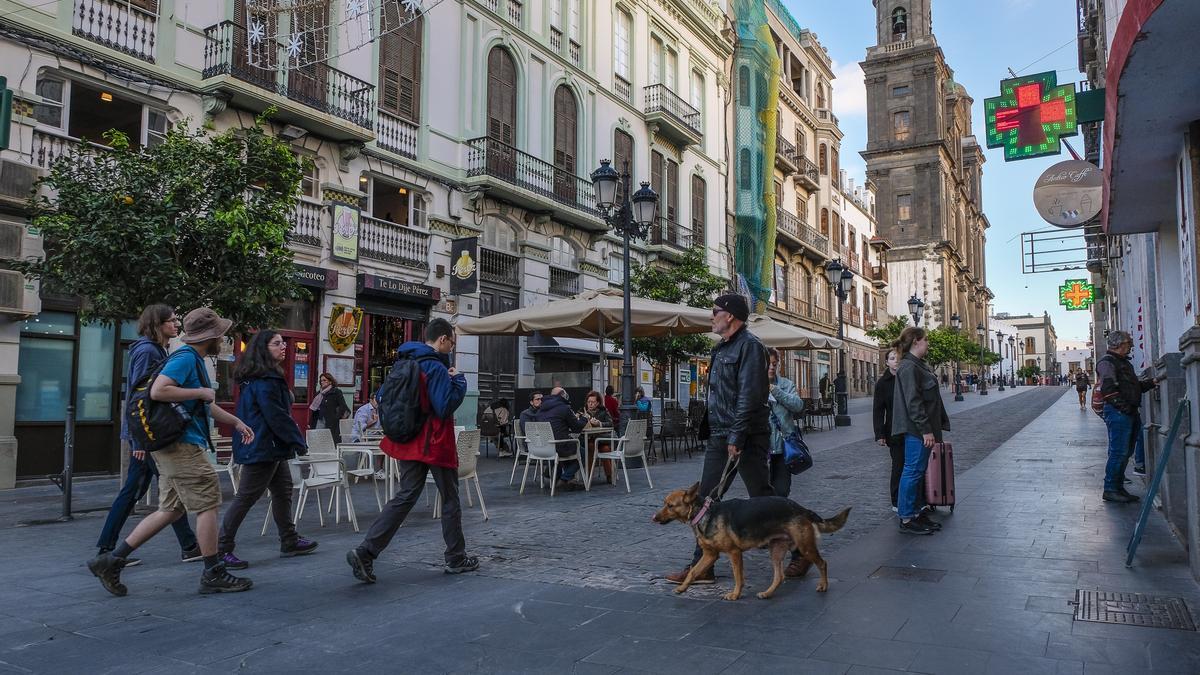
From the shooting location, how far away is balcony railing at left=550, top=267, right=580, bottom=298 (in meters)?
21.9

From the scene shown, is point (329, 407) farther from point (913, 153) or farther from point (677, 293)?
point (913, 153)

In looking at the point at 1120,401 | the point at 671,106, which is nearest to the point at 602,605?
the point at 1120,401

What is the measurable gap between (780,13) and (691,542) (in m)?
36.0

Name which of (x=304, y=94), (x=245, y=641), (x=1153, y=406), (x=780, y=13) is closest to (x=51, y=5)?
(x=304, y=94)

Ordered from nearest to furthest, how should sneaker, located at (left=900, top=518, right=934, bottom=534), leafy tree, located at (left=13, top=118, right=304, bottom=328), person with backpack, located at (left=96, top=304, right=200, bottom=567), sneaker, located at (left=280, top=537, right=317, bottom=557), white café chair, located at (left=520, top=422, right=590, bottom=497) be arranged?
1. person with backpack, located at (left=96, top=304, right=200, bottom=567)
2. sneaker, located at (left=280, top=537, right=317, bottom=557)
3. sneaker, located at (left=900, top=518, right=934, bottom=534)
4. leafy tree, located at (left=13, top=118, right=304, bottom=328)
5. white café chair, located at (left=520, top=422, right=590, bottom=497)

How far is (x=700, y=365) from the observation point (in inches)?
1178

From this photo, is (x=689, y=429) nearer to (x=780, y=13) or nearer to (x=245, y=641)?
(x=245, y=641)

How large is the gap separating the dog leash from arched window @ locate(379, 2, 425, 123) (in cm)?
1406

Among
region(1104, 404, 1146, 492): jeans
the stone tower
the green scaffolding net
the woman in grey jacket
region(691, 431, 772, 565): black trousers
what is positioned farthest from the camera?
the stone tower

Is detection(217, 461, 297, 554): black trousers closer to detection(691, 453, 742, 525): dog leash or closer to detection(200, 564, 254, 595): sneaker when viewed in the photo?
detection(200, 564, 254, 595): sneaker

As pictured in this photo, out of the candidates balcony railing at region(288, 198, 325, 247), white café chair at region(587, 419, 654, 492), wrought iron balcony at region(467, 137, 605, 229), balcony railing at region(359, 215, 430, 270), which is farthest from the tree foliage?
white café chair at region(587, 419, 654, 492)

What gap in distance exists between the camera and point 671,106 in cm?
2727

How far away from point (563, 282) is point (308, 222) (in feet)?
27.3

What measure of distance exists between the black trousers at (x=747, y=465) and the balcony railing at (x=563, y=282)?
54.0 feet
